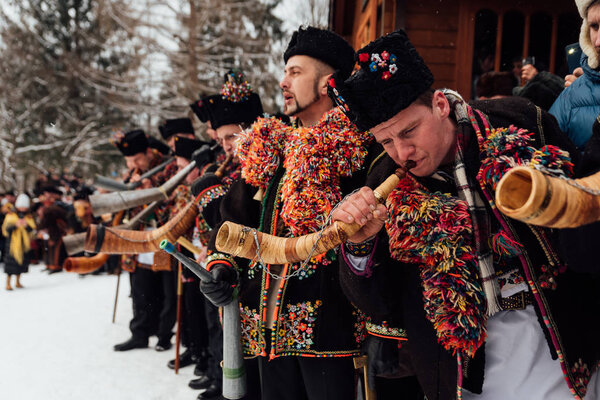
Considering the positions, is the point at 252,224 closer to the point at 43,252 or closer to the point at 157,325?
the point at 157,325

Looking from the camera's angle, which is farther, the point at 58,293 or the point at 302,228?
the point at 58,293

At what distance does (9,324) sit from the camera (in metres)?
5.99

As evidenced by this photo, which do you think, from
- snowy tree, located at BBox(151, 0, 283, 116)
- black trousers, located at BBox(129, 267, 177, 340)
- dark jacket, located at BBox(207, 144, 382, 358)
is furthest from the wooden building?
snowy tree, located at BBox(151, 0, 283, 116)

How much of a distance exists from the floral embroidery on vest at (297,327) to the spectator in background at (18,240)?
27.7 ft

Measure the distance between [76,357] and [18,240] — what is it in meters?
5.44

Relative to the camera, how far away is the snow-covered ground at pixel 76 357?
383 cm

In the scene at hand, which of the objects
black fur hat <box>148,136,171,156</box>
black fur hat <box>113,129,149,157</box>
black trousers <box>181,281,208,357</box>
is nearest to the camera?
black trousers <box>181,281,208,357</box>

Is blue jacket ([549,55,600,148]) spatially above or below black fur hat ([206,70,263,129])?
below

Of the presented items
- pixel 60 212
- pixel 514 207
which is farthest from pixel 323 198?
pixel 60 212

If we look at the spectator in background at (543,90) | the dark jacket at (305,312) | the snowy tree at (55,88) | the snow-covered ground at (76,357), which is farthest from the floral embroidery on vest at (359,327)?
the snowy tree at (55,88)

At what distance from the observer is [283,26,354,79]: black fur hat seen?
207 centimetres

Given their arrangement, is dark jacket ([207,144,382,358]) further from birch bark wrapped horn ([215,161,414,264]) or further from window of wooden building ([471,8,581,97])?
window of wooden building ([471,8,581,97])

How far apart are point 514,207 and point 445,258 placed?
0.44m

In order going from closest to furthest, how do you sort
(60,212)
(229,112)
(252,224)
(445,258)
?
(445,258)
(252,224)
(229,112)
(60,212)
